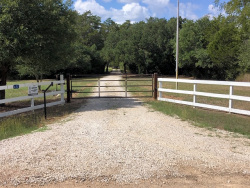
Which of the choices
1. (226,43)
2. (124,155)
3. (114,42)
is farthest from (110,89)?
(114,42)

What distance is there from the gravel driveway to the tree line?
15.8ft

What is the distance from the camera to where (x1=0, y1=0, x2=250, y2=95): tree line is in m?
10.2

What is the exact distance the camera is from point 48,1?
35.7 ft

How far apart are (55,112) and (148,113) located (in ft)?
13.5

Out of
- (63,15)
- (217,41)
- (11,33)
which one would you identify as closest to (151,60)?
(217,41)

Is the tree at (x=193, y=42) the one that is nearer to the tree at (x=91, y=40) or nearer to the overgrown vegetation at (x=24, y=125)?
the tree at (x=91, y=40)

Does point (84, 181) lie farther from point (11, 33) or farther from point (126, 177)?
point (11, 33)

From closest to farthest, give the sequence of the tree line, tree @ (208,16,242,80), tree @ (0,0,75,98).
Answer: tree @ (0,0,75,98), the tree line, tree @ (208,16,242,80)

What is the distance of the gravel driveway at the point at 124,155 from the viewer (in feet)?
13.5

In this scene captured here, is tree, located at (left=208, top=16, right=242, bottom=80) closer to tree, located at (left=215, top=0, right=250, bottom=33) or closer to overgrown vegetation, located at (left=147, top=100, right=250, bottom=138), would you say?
tree, located at (left=215, top=0, right=250, bottom=33)

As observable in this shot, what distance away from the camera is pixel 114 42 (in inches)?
2060

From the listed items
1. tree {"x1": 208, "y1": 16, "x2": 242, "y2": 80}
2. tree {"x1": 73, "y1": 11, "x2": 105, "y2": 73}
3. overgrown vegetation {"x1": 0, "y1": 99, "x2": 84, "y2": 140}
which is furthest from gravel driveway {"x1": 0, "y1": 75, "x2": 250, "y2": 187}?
tree {"x1": 73, "y1": 11, "x2": 105, "y2": 73}

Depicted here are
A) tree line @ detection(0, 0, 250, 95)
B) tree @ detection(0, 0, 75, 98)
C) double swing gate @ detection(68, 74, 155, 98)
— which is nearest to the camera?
tree @ detection(0, 0, 75, 98)

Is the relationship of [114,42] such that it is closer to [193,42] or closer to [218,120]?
[193,42]
